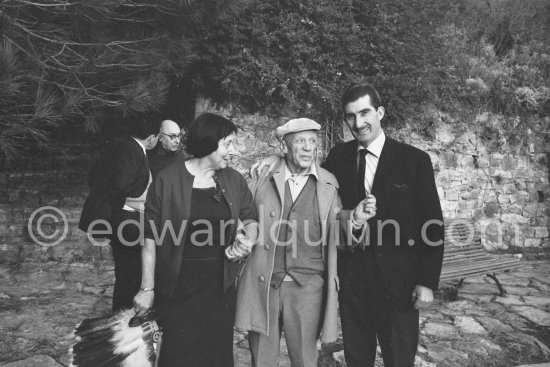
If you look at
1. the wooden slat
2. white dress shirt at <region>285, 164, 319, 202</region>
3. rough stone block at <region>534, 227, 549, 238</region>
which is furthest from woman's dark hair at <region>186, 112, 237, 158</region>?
rough stone block at <region>534, 227, 549, 238</region>

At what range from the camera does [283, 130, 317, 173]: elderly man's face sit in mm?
2367

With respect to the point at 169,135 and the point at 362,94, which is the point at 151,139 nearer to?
the point at 169,135

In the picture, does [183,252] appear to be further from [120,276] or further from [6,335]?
[6,335]

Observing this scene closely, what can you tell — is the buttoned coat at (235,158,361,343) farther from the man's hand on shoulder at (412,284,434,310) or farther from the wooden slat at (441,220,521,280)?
the wooden slat at (441,220,521,280)

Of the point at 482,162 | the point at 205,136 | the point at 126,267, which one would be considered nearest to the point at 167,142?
the point at 126,267

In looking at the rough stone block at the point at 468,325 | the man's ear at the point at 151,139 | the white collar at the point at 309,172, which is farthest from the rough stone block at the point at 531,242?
the man's ear at the point at 151,139

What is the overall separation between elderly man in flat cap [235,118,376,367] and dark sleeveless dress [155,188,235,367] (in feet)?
0.57

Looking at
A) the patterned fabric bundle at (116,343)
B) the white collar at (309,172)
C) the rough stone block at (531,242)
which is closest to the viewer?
the patterned fabric bundle at (116,343)

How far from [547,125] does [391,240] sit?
20.6 ft

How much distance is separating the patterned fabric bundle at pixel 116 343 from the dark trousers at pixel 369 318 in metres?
1.04

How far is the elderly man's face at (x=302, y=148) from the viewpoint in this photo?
237 cm

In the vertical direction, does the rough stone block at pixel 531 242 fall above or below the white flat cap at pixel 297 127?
below

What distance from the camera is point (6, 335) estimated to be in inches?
144

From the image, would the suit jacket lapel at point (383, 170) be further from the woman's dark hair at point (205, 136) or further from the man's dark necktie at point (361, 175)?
the woman's dark hair at point (205, 136)
